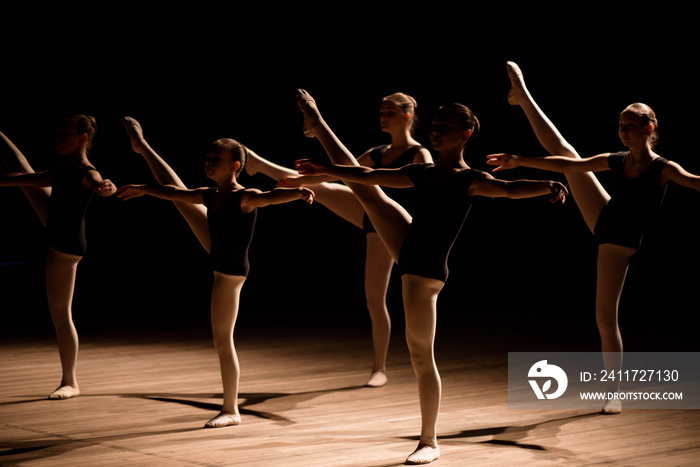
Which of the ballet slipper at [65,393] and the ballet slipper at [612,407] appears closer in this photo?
the ballet slipper at [612,407]

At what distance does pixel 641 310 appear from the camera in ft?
24.9

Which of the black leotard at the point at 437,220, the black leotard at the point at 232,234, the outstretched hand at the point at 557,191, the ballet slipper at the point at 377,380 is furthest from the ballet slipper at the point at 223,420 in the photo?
the outstretched hand at the point at 557,191

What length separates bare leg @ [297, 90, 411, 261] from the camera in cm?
341

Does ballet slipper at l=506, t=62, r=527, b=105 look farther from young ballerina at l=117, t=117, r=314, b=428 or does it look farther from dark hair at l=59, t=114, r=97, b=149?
dark hair at l=59, t=114, r=97, b=149

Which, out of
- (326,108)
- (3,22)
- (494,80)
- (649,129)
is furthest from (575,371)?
(3,22)

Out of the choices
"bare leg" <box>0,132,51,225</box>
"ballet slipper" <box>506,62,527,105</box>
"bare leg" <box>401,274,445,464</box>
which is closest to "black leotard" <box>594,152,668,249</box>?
"ballet slipper" <box>506,62,527,105</box>

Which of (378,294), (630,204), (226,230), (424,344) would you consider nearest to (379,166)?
(378,294)

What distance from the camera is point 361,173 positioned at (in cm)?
325

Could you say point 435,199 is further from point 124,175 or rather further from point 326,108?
point 124,175

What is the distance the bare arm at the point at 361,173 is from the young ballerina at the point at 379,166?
44.6 inches

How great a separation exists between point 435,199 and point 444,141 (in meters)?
0.22

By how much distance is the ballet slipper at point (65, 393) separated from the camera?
4320 mm

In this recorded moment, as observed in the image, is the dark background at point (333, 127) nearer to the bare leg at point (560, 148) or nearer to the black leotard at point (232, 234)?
the bare leg at point (560, 148)

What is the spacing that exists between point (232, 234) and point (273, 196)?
34 cm
